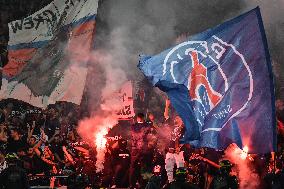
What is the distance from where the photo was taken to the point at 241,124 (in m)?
5.30

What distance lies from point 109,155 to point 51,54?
3.09 m

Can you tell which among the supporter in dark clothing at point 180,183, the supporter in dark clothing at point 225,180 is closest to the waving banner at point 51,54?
the supporter in dark clothing at point 225,180

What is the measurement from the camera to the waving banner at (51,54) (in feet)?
33.0

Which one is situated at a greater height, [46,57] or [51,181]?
[46,57]

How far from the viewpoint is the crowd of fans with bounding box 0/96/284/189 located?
8.88 m

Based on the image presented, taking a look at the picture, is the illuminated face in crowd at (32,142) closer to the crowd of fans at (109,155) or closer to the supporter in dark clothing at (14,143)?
the crowd of fans at (109,155)

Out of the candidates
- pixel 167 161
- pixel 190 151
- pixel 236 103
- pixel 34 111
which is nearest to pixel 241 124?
pixel 236 103

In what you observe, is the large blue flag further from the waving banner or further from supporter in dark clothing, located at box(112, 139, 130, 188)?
supporter in dark clothing, located at box(112, 139, 130, 188)

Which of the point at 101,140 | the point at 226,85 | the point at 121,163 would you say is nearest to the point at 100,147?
the point at 101,140

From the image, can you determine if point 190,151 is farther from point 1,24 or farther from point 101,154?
point 1,24

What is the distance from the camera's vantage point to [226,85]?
18.7ft

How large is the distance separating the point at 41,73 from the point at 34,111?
3.56 metres

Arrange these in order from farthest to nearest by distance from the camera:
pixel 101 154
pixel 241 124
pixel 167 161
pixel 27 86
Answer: pixel 101 154
pixel 27 86
pixel 167 161
pixel 241 124

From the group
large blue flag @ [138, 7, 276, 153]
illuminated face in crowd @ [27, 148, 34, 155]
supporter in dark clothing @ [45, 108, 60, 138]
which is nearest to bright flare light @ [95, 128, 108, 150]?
illuminated face in crowd @ [27, 148, 34, 155]
